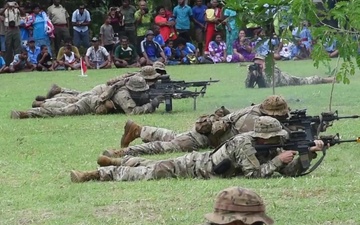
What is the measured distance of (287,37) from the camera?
5.97 metres

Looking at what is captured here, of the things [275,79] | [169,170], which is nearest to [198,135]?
[169,170]

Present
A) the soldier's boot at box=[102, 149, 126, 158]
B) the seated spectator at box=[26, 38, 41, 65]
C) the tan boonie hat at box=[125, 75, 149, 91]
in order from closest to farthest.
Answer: the soldier's boot at box=[102, 149, 126, 158] → the tan boonie hat at box=[125, 75, 149, 91] → the seated spectator at box=[26, 38, 41, 65]

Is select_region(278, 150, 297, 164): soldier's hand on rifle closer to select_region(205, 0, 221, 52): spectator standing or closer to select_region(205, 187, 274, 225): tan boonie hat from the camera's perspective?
select_region(205, 187, 274, 225): tan boonie hat

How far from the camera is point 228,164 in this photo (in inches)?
394

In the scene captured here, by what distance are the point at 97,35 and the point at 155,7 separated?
8.14 ft

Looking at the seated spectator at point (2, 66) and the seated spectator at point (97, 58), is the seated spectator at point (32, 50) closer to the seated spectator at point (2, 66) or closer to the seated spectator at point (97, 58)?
the seated spectator at point (2, 66)

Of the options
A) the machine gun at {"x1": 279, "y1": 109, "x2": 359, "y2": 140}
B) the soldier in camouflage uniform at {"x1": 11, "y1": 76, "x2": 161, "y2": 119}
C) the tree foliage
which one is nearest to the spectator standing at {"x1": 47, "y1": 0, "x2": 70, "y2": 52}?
the soldier in camouflage uniform at {"x1": 11, "y1": 76, "x2": 161, "y2": 119}

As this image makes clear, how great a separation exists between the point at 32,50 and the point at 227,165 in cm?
1964

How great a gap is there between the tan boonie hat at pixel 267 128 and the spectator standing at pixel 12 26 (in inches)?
766

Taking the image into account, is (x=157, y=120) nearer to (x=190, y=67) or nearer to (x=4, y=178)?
(x=4, y=178)

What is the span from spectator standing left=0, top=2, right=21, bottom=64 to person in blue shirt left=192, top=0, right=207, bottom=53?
17.2 ft

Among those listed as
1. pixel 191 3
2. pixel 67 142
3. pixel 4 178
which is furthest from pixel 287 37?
pixel 191 3

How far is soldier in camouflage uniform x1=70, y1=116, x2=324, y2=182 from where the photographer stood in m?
9.77

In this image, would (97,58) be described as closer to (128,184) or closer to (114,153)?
(114,153)
